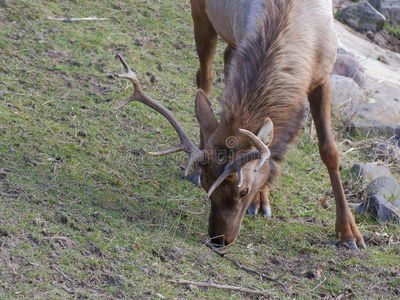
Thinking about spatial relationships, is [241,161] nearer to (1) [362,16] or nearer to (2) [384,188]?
(2) [384,188]

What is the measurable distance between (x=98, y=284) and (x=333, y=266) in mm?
1954

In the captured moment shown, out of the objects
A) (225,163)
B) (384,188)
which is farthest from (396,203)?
(225,163)

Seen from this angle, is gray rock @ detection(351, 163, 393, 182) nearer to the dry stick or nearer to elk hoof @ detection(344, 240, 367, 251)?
elk hoof @ detection(344, 240, 367, 251)

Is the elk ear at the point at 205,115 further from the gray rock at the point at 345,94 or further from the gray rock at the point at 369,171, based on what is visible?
the gray rock at the point at 345,94

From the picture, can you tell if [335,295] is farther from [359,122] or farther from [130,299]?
[359,122]

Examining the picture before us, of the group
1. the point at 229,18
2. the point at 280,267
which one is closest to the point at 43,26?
the point at 229,18

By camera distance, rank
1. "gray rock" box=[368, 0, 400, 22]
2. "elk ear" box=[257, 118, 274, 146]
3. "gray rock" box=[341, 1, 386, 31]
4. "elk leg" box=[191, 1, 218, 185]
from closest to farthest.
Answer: "elk ear" box=[257, 118, 274, 146]
"elk leg" box=[191, 1, 218, 185]
"gray rock" box=[341, 1, 386, 31]
"gray rock" box=[368, 0, 400, 22]

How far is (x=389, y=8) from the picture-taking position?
466 inches

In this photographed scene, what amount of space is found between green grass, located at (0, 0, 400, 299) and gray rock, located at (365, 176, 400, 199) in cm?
47

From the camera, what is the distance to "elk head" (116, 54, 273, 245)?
A: 180 inches

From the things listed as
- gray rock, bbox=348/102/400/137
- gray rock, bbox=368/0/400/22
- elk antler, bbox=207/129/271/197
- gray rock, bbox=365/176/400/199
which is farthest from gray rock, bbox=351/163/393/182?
gray rock, bbox=368/0/400/22

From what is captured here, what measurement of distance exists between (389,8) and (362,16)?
3.08 feet

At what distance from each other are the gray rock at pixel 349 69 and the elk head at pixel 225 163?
4.24m

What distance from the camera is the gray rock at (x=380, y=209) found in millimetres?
5857
